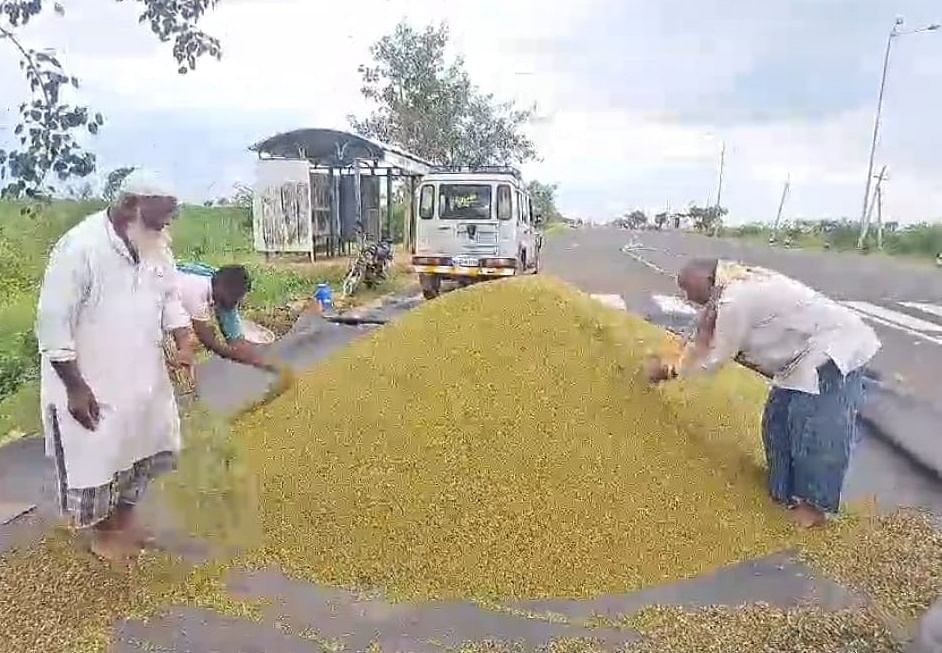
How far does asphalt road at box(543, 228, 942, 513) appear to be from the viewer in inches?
177

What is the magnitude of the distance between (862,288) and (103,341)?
14250mm

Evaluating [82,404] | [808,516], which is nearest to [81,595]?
[82,404]

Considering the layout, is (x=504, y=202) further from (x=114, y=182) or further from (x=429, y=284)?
(x=114, y=182)

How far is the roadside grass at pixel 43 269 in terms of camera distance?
459cm

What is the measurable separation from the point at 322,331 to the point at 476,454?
505 cm

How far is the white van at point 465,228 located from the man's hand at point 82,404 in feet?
32.1

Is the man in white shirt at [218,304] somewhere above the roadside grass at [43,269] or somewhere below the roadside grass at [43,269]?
above

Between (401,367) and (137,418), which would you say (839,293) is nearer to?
(401,367)

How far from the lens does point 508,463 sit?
359 centimetres

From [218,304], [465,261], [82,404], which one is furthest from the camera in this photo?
[465,261]

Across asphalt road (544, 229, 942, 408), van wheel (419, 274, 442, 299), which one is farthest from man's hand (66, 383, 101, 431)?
van wheel (419, 274, 442, 299)

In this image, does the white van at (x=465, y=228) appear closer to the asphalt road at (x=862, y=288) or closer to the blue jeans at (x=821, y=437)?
the asphalt road at (x=862, y=288)

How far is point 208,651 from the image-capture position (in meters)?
2.65

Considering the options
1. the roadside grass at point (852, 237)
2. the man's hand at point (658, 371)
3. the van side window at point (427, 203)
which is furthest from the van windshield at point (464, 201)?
the roadside grass at point (852, 237)
